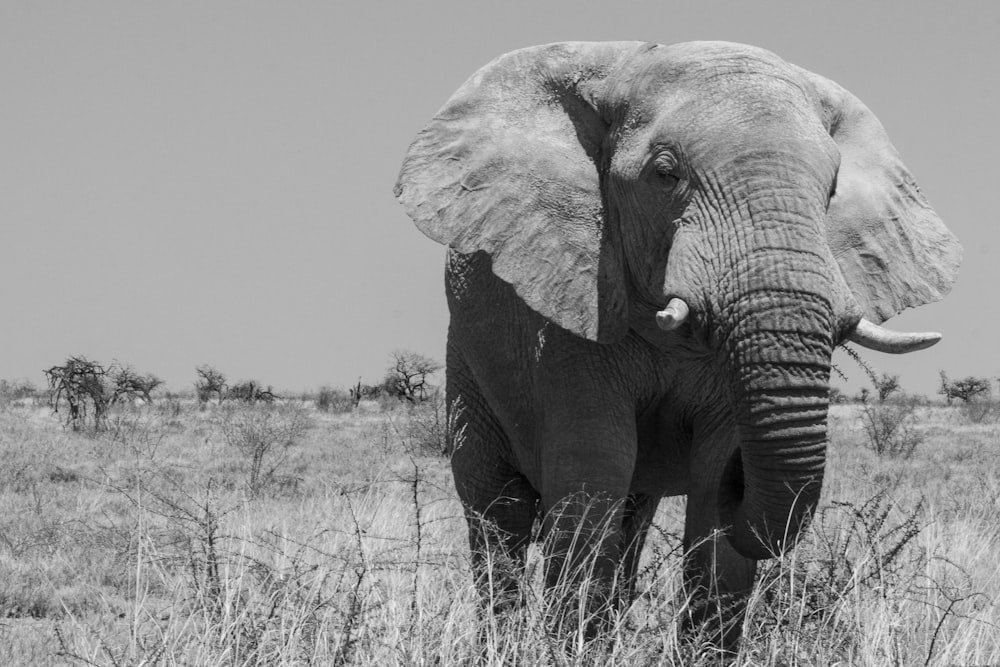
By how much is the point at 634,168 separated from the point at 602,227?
0.95 ft

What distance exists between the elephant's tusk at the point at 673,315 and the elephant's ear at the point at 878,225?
2.66ft

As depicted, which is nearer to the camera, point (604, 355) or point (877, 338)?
point (877, 338)

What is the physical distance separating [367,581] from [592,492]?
83cm

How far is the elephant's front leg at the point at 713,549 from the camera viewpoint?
4.78m

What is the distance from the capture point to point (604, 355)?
4809mm

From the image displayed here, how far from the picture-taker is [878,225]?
15.6ft

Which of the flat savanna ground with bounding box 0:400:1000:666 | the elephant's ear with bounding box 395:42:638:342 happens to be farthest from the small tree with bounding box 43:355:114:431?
the elephant's ear with bounding box 395:42:638:342

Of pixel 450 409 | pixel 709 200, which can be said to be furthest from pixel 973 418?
pixel 709 200

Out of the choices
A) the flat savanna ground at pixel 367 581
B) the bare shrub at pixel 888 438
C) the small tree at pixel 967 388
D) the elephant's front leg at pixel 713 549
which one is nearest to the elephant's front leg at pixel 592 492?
the flat savanna ground at pixel 367 581

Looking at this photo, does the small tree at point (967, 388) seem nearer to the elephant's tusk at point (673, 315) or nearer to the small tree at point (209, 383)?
the small tree at point (209, 383)

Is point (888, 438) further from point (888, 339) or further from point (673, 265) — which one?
point (673, 265)

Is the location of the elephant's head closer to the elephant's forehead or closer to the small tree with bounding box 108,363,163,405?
the elephant's forehead

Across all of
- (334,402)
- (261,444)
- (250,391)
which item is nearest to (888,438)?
(261,444)

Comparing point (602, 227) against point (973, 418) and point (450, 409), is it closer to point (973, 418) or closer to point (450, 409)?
point (450, 409)
